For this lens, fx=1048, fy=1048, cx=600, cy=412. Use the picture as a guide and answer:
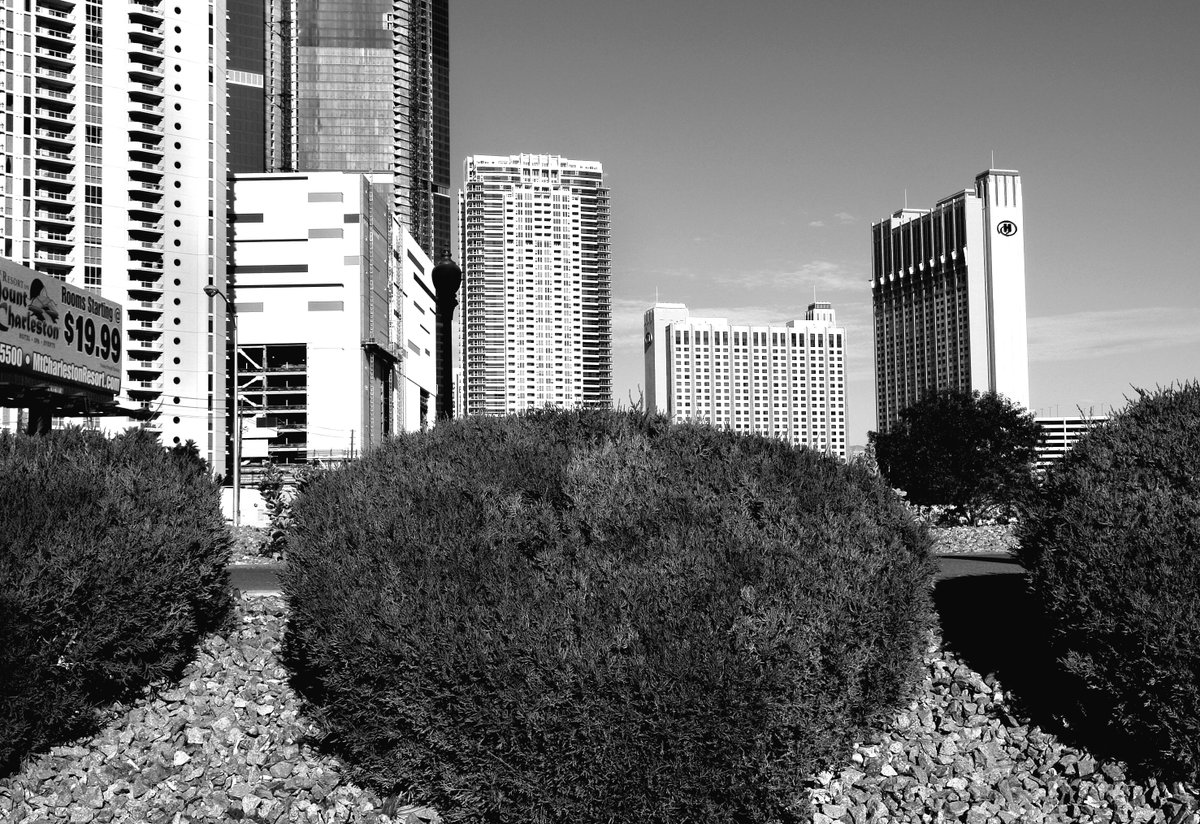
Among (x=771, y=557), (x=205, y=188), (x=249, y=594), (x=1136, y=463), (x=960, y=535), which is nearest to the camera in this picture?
(x=771, y=557)

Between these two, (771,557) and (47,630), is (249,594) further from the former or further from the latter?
(771,557)

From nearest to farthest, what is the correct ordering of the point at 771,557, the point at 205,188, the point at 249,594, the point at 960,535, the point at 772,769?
1. the point at 772,769
2. the point at 771,557
3. the point at 249,594
4. the point at 960,535
5. the point at 205,188

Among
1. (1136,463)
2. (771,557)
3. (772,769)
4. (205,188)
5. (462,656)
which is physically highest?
(205,188)

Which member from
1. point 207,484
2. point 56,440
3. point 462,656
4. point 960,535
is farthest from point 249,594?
point 960,535

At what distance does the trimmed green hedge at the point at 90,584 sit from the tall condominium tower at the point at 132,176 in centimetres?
9468

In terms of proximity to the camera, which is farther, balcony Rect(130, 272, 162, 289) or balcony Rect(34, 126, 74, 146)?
balcony Rect(130, 272, 162, 289)

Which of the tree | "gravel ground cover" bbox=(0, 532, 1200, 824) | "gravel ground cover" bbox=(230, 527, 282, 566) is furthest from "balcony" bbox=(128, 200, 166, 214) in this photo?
"gravel ground cover" bbox=(0, 532, 1200, 824)

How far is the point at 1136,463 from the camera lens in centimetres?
1042

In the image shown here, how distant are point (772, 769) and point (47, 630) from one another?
6.38 metres

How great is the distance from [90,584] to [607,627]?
484cm

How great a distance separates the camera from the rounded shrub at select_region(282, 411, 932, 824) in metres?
7.87

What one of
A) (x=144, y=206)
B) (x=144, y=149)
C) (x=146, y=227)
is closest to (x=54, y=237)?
(x=146, y=227)

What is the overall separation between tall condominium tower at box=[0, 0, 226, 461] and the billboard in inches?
2795

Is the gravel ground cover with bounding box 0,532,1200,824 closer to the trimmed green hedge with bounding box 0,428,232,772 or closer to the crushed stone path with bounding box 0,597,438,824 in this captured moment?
the crushed stone path with bounding box 0,597,438,824
